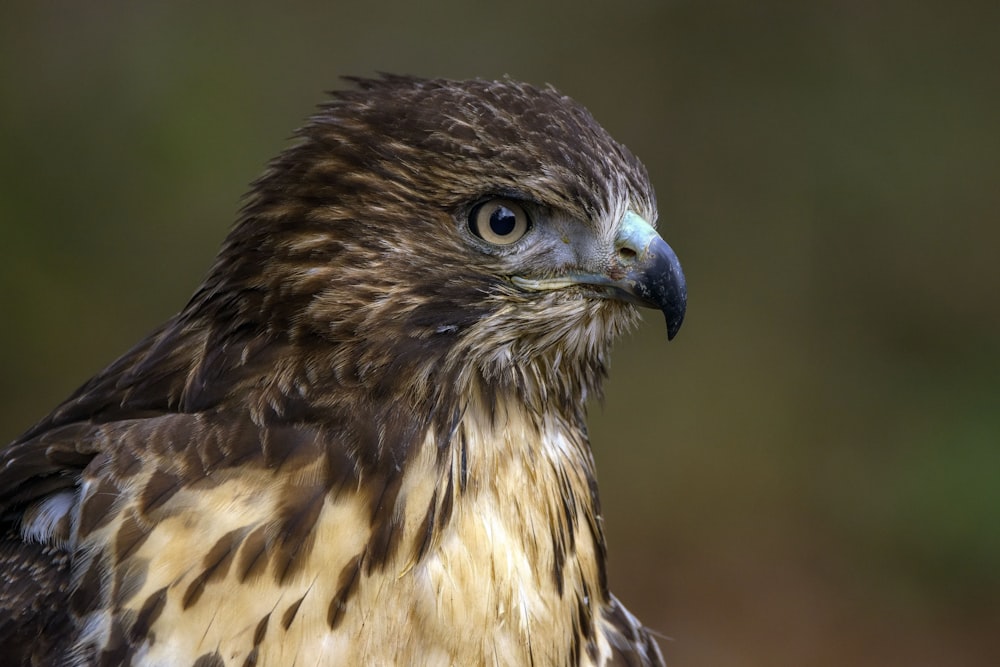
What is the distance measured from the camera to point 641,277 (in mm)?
2686

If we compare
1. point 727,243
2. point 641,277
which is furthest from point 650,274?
point 727,243

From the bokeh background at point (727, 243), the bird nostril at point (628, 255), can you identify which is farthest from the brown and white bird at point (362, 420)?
the bokeh background at point (727, 243)

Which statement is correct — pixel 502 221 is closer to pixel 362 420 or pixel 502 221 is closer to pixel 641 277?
pixel 641 277

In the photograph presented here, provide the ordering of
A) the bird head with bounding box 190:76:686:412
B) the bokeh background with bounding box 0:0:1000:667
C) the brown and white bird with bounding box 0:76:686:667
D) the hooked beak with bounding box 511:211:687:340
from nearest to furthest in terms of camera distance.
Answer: the brown and white bird with bounding box 0:76:686:667, the bird head with bounding box 190:76:686:412, the hooked beak with bounding box 511:211:687:340, the bokeh background with bounding box 0:0:1000:667

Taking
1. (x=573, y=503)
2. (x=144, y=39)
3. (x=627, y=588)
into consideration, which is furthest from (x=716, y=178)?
(x=573, y=503)

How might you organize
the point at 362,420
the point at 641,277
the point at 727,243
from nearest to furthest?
the point at 362,420 < the point at 641,277 < the point at 727,243

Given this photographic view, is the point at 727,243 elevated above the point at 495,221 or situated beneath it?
situated beneath

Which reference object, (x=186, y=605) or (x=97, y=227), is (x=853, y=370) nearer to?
(x=97, y=227)

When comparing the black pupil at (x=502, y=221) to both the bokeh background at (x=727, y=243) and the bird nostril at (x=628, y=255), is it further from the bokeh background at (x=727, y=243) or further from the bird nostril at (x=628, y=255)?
the bokeh background at (x=727, y=243)

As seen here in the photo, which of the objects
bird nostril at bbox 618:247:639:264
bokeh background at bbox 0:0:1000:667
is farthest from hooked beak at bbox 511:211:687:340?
bokeh background at bbox 0:0:1000:667

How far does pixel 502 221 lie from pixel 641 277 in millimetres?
328

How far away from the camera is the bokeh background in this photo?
7.19 metres

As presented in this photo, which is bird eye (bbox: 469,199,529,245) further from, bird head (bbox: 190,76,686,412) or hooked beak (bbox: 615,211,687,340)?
hooked beak (bbox: 615,211,687,340)

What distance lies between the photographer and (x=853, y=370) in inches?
328
